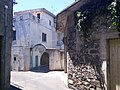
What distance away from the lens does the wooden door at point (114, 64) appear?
7.03 m

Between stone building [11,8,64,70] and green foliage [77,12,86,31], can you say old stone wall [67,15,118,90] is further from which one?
stone building [11,8,64,70]

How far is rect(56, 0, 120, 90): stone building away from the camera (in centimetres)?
717

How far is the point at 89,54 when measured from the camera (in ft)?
26.7

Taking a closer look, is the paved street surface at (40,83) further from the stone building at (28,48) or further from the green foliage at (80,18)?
the stone building at (28,48)

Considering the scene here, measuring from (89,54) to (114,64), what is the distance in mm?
1303

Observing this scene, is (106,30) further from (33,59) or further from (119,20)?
(33,59)

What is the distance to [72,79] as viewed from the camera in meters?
9.27

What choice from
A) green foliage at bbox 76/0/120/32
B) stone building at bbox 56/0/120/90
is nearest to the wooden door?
stone building at bbox 56/0/120/90

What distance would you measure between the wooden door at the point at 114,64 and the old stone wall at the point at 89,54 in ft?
0.75

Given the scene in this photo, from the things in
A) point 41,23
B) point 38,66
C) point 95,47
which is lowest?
point 38,66

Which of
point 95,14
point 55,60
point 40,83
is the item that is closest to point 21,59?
point 55,60

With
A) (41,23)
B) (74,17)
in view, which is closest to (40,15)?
(41,23)

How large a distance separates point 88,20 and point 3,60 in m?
4.15

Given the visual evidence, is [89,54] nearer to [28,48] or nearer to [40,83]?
[40,83]
